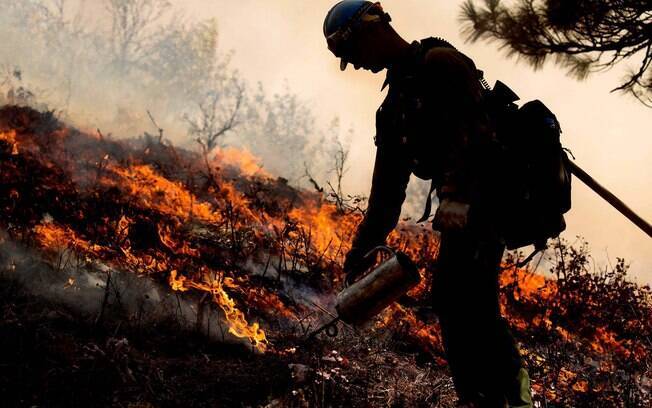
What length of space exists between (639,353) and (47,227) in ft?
19.1

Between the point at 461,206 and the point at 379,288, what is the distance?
510 millimetres

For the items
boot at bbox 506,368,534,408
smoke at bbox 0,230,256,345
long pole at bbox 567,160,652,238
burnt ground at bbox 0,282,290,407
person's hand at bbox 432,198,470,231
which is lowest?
burnt ground at bbox 0,282,290,407

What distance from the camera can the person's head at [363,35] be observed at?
228 centimetres

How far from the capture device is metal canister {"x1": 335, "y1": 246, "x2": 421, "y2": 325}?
1993 mm

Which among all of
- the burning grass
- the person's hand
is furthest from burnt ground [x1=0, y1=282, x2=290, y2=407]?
the person's hand

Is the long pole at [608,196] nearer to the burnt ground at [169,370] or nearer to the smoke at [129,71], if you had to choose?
the burnt ground at [169,370]

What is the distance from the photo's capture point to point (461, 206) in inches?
69.1

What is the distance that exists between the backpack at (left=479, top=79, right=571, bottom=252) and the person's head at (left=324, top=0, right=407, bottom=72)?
572mm

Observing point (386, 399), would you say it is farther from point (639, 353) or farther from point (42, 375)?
point (639, 353)

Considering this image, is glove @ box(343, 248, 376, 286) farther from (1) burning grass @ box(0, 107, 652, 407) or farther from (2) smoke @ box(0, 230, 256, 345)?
(2) smoke @ box(0, 230, 256, 345)

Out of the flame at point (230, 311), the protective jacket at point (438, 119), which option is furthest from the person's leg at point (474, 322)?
the flame at point (230, 311)

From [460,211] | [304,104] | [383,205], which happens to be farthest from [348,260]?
[304,104]

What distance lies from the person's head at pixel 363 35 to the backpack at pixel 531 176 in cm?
57

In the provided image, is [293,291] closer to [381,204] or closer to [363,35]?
[381,204]
